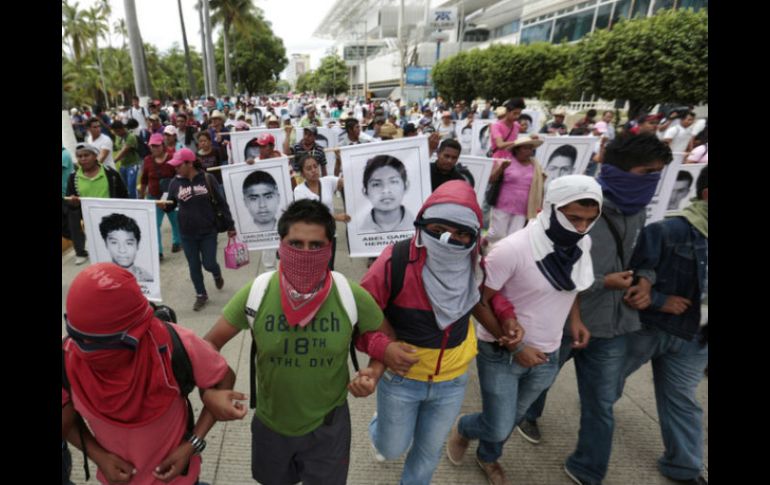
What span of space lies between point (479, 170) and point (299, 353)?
3320mm

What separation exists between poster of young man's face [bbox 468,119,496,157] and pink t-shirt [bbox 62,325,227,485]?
741 cm

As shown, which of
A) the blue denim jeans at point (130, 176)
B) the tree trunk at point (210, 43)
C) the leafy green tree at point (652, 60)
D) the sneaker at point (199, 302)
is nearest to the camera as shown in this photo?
the sneaker at point (199, 302)

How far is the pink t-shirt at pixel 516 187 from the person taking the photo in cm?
421

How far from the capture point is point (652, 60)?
15109 mm

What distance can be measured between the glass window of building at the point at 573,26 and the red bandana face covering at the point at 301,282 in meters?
35.5

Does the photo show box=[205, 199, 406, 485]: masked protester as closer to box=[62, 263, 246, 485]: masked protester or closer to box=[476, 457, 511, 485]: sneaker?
box=[62, 263, 246, 485]: masked protester

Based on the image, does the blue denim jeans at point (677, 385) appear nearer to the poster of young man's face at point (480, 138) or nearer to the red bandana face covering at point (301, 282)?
the red bandana face covering at point (301, 282)

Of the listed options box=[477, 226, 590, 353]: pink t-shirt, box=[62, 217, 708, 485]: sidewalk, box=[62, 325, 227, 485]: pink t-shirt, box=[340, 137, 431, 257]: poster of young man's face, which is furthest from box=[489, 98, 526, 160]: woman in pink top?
box=[62, 325, 227, 485]: pink t-shirt

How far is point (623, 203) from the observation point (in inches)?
84.2

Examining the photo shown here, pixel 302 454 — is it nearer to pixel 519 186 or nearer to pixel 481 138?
pixel 519 186

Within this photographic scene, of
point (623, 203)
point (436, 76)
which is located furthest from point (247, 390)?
point (436, 76)

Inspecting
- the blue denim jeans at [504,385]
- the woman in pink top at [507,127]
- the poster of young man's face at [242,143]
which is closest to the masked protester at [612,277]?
the blue denim jeans at [504,385]

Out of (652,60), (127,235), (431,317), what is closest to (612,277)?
(431,317)

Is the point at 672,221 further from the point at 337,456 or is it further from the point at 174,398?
the point at 174,398
